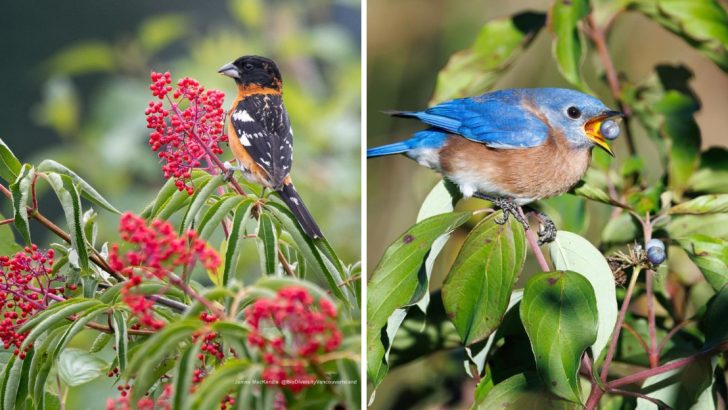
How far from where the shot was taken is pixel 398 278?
1797 millimetres

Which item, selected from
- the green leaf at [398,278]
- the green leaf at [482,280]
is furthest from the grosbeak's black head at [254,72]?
the green leaf at [482,280]

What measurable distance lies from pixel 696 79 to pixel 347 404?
1071 mm

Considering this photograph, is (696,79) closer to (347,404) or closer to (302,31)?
(302,31)

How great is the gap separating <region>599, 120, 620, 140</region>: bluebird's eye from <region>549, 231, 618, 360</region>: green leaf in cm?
23

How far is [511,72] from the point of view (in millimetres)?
2000

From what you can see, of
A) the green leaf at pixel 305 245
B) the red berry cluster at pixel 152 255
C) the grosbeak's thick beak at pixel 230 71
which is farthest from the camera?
the grosbeak's thick beak at pixel 230 71

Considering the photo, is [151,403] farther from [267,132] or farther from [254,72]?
[254,72]

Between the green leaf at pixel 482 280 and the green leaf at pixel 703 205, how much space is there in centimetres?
35

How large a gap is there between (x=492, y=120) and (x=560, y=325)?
0.48 metres

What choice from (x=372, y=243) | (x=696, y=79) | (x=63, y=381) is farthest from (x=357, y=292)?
(x=696, y=79)

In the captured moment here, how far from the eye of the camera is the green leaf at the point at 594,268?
67.9 inches

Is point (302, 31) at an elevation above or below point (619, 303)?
above

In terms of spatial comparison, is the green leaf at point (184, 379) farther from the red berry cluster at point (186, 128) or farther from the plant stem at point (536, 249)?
the plant stem at point (536, 249)

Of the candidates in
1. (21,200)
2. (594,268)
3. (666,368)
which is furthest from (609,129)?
(21,200)
